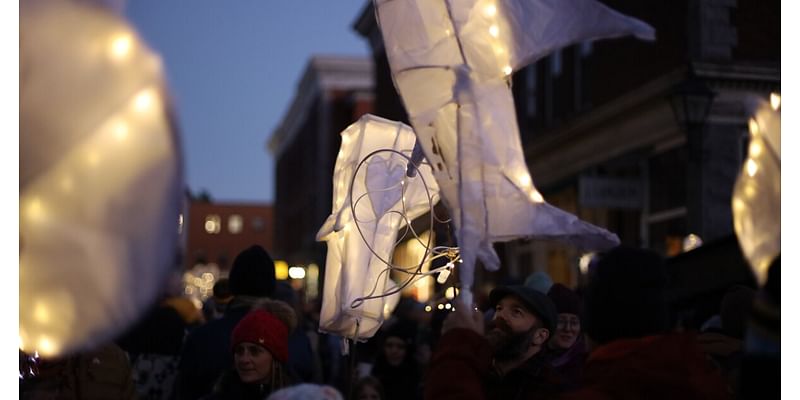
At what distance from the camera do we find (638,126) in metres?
20.1

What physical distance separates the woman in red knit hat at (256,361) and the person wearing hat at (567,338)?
3.87 ft

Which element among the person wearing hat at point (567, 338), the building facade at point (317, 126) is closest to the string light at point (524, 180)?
the person wearing hat at point (567, 338)

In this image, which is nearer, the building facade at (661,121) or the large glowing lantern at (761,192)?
the large glowing lantern at (761,192)

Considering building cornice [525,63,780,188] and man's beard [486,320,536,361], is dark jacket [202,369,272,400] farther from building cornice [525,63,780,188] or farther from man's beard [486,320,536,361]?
building cornice [525,63,780,188]

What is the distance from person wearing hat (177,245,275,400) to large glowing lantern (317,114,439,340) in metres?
0.94

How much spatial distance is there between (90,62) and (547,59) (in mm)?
22324

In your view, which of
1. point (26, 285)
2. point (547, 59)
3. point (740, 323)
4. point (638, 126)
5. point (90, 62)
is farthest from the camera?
point (547, 59)

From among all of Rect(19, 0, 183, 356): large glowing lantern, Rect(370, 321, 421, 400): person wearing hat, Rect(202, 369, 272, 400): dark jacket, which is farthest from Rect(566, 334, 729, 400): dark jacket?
Rect(370, 321, 421, 400): person wearing hat

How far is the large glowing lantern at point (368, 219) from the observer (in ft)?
17.1

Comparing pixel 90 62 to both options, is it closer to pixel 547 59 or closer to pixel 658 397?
pixel 658 397

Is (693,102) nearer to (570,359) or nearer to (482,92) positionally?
(570,359)

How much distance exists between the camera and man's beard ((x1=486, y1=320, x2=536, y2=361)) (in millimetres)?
4277

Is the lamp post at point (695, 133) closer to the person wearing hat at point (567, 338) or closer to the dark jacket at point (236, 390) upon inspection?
the person wearing hat at point (567, 338)
